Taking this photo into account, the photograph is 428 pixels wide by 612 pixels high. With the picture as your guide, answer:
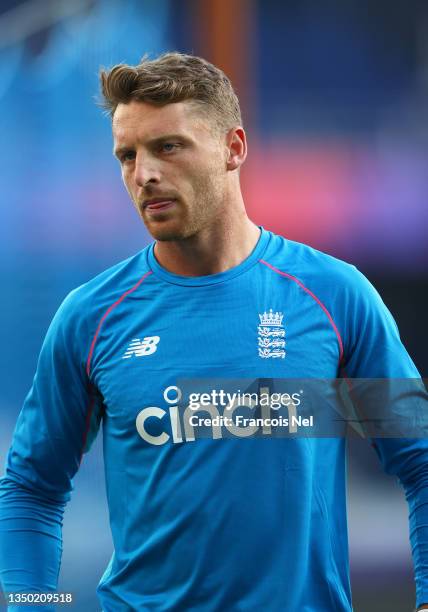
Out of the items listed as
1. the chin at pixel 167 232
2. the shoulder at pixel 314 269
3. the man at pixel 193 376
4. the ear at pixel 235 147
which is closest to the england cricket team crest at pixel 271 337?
the man at pixel 193 376

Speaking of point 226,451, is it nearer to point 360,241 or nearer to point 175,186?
point 175,186

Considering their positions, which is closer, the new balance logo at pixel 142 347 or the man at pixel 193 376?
the man at pixel 193 376

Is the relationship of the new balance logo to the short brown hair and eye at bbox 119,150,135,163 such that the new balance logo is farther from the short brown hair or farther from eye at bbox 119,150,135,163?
the short brown hair

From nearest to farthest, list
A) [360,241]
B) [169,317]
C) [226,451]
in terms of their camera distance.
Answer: [226,451] → [169,317] → [360,241]

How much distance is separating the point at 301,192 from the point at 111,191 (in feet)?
2.17

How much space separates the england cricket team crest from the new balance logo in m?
0.21

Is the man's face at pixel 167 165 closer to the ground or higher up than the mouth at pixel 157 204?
higher up

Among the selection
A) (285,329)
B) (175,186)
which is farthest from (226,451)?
(175,186)

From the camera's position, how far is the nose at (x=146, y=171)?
170cm

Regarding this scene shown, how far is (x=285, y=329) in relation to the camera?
176cm

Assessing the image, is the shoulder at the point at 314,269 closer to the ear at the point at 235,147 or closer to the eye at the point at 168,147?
the ear at the point at 235,147

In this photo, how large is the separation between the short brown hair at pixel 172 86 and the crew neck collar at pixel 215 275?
0.85 feet

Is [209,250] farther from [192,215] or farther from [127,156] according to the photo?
[127,156]

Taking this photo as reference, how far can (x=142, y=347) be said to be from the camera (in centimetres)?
177
